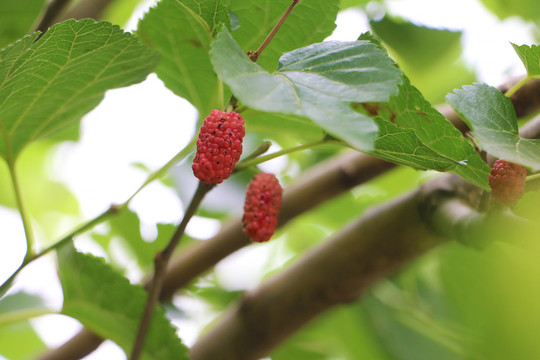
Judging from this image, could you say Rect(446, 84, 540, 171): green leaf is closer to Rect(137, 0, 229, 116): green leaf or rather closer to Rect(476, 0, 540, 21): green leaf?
Rect(137, 0, 229, 116): green leaf

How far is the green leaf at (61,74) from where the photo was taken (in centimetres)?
42

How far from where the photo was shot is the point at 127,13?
1047 mm

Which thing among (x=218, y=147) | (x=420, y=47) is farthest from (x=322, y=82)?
(x=420, y=47)

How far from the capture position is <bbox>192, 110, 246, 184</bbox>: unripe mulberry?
368 millimetres

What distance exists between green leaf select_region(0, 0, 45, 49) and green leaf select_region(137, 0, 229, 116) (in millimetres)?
232

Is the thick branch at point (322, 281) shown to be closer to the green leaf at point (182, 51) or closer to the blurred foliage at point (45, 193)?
the green leaf at point (182, 51)

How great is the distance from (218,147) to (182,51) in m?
0.20

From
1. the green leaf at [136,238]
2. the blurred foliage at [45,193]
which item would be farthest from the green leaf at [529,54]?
the blurred foliage at [45,193]

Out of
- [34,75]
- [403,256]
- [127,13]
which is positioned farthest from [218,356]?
[127,13]

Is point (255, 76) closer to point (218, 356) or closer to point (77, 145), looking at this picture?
point (218, 356)

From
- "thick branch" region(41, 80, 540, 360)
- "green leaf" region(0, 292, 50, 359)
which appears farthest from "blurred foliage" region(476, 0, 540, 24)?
"green leaf" region(0, 292, 50, 359)

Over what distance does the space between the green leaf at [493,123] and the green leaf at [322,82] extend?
62 millimetres

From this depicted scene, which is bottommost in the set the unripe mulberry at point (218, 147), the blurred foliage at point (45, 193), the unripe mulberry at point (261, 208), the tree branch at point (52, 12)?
the blurred foliage at point (45, 193)

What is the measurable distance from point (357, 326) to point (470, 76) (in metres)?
0.52
